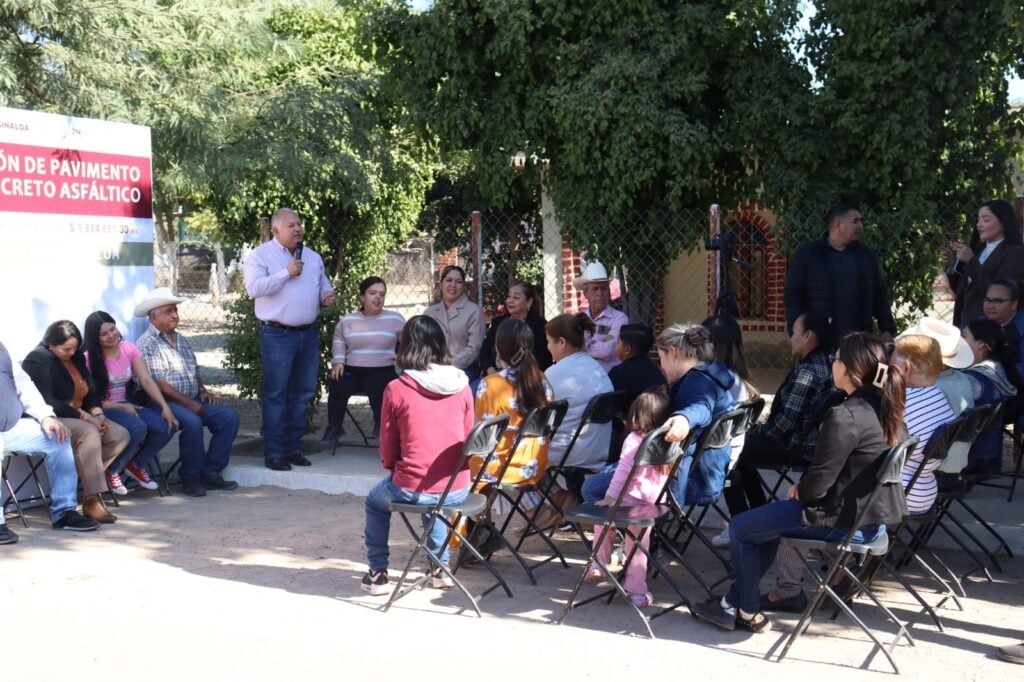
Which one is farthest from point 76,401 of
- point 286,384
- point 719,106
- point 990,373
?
point 719,106

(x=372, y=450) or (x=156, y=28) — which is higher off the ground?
(x=156, y=28)

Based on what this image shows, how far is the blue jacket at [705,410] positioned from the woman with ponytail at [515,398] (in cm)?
76

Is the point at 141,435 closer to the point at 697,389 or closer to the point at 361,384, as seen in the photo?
the point at 361,384

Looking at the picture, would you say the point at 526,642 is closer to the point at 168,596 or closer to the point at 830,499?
the point at 830,499

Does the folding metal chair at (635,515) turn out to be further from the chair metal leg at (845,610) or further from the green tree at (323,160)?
the green tree at (323,160)

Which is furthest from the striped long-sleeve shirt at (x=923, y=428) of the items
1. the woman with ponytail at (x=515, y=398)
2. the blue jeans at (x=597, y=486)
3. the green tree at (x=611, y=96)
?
the green tree at (x=611, y=96)

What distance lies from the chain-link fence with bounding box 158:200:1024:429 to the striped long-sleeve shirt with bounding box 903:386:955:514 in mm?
2724

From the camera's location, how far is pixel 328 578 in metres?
6.30

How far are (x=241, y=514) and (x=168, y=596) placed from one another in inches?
79.3

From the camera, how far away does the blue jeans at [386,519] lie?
578 centimetres

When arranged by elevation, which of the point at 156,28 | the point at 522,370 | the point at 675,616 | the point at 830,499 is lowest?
the point at 675,616

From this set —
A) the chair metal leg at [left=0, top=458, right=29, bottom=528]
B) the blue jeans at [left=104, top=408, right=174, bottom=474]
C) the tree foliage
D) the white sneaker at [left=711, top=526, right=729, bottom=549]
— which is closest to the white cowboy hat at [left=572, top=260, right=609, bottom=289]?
the tree foliage

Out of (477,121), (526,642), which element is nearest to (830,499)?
(526,642)

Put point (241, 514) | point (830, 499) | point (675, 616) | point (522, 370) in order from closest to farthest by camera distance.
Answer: point (830, 499)
point (675, 616)
point (522, 370)
point (241, 514)
